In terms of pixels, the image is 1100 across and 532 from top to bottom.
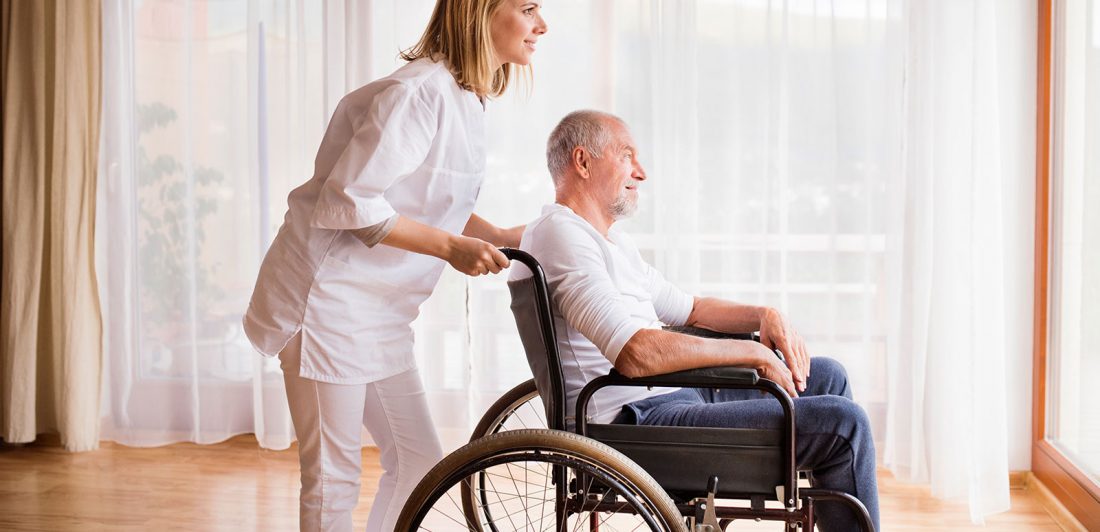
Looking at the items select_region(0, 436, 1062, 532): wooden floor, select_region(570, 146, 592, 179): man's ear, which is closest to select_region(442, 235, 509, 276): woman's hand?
select_region(570, 146, 592, 179): man's ear

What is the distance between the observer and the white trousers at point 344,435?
176 centimetres

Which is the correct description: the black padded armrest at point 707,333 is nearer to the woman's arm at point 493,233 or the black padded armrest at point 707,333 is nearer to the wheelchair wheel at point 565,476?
the woman's arm at point 493,233

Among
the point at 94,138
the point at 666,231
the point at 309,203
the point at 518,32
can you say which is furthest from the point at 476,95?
the point at 94,138

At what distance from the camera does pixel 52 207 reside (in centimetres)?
325

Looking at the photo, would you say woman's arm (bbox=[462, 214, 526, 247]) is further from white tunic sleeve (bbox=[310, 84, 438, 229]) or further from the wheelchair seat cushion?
the wheelchair seat cushion

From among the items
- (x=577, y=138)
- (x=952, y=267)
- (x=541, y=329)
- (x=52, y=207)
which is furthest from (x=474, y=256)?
(x=52, y=207)

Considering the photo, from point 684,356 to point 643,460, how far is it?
0.63ft

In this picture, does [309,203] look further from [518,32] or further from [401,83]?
[518,32]

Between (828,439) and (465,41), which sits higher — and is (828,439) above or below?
below

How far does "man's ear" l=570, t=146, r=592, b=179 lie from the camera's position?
1.94 m

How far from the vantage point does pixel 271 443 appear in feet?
10.9

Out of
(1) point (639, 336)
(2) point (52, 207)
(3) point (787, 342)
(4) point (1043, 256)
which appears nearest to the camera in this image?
(1) point (639, 336)

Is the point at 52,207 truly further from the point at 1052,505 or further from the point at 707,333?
the point at 1052,505

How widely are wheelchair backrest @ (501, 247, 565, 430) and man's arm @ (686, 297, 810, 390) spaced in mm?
484
